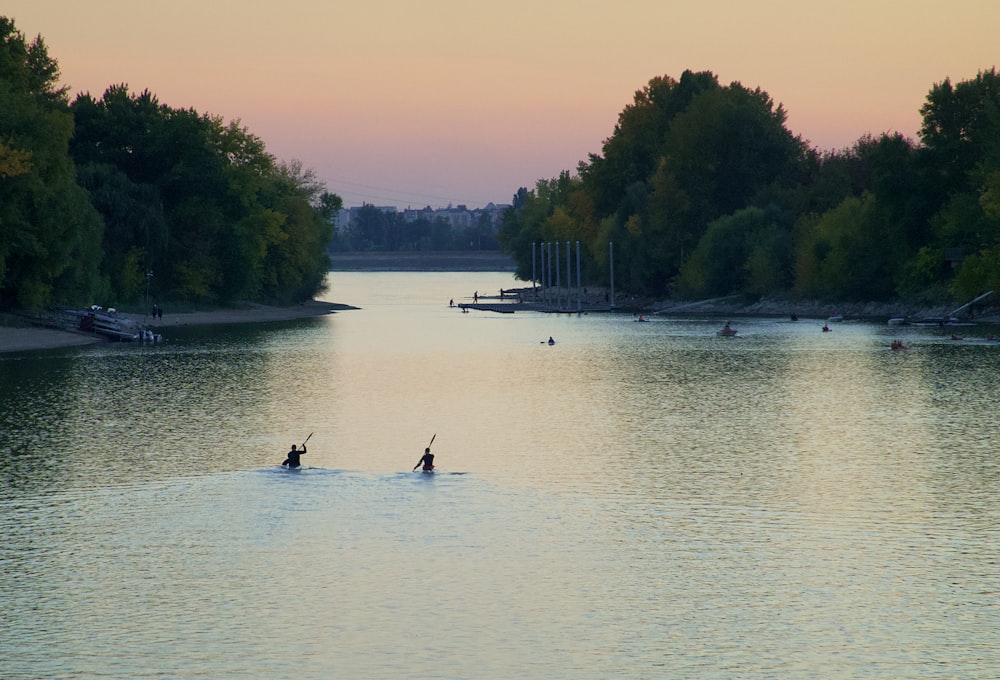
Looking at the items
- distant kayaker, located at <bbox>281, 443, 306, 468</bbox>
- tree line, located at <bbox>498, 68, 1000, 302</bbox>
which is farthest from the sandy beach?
distant kayaker, located at <bbox>281, 443, 306, 468</bbox>

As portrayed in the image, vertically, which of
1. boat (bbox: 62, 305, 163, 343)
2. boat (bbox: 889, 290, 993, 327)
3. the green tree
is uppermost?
the green tree

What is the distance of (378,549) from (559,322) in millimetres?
121719

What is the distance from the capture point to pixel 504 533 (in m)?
29.2

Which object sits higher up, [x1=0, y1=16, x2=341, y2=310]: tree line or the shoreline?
[x1=0, y1=16, x2=341, y2=310]: tree line

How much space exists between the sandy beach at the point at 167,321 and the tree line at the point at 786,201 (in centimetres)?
4601

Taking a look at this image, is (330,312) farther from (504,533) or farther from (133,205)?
(504,533)

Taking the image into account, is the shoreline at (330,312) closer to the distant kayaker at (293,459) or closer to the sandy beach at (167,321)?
the sandy beach at (167,321)

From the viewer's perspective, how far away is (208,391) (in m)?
62.8

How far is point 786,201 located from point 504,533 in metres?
140

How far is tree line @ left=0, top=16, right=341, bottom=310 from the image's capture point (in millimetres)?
97750

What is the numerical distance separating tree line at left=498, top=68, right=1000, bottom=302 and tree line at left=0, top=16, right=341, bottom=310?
46.0 m

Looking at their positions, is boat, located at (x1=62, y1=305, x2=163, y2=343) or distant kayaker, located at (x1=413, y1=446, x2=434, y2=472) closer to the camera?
distant kayaker, located at (x1=413, y1=446, x2=434, y2=472)

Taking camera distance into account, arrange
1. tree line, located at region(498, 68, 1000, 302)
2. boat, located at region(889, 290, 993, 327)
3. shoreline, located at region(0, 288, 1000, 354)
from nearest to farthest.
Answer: shoreline, located at region(0, 288, 1000, 354) < boat, located at region(889, 290, 993, 327) < tree line, located at region(498, 68, 1000, 302)

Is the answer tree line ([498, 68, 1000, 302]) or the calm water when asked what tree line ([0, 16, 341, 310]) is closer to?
the calm water
